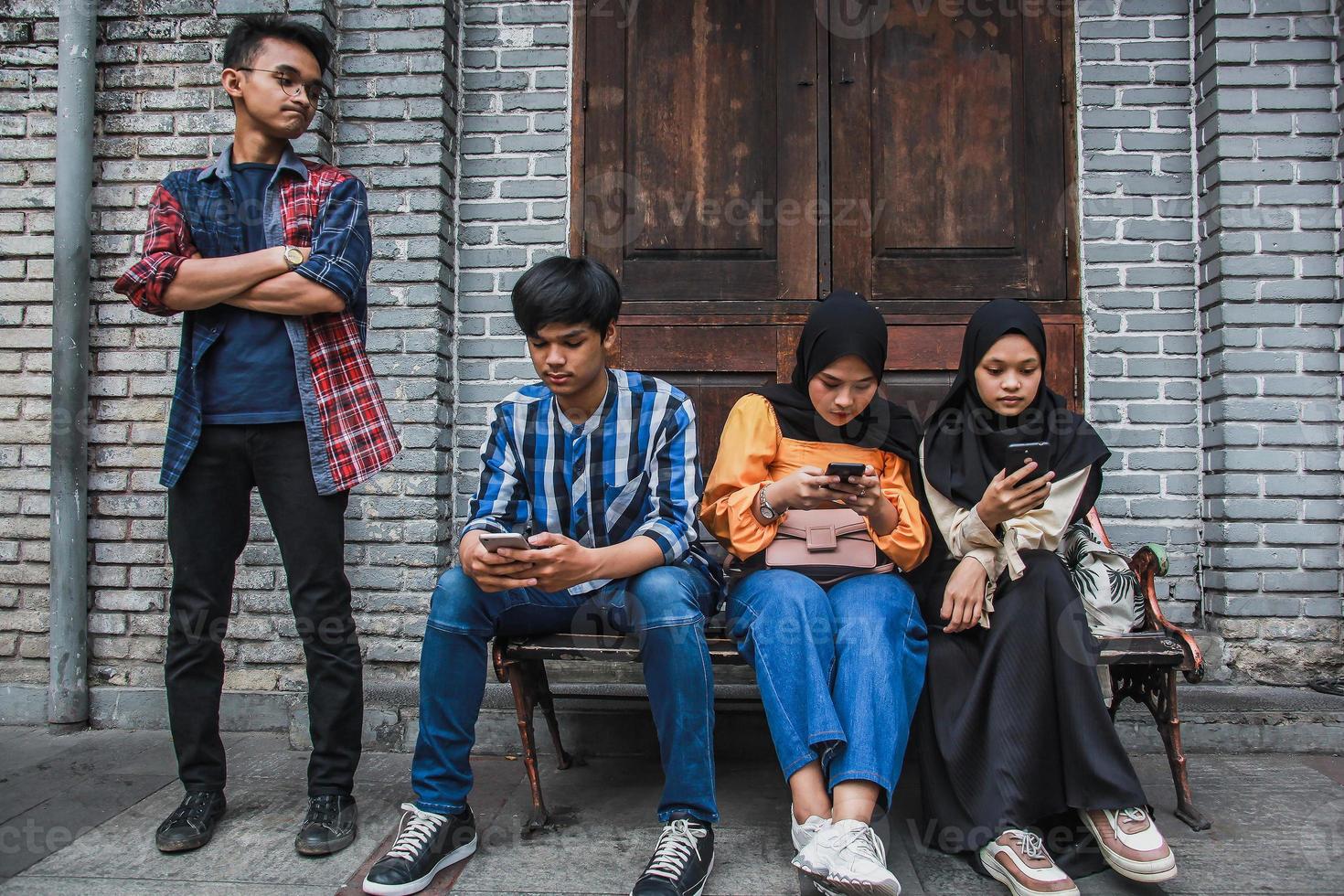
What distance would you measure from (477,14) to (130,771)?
3062 mm

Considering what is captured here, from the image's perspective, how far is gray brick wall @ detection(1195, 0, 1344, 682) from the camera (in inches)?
129

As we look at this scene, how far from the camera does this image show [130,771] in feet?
9.68

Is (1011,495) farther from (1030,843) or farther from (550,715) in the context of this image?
(550,715)

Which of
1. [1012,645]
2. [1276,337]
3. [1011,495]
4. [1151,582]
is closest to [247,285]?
[1011,495]

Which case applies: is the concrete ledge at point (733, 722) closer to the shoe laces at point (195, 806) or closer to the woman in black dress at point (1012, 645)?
the shoe laces at point (195, 806)

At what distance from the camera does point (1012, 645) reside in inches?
90.6

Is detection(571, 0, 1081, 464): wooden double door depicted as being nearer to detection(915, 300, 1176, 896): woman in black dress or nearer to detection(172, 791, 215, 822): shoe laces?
detection(915, 300, 1176, 896): woman in black dress

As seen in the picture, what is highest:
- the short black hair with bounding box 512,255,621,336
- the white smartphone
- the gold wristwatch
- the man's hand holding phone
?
the short black hair with bounding box 512,255,621,336

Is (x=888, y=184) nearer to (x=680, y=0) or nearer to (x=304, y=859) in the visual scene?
(x=680, y=0)

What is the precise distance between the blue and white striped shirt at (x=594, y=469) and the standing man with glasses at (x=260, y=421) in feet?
1.16

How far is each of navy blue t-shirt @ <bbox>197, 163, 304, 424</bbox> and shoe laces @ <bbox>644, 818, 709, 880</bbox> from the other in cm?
142

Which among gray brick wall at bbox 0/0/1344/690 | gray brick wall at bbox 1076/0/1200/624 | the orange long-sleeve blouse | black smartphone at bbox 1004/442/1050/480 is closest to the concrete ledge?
gray brick wall at bbox 0/0/1344/690

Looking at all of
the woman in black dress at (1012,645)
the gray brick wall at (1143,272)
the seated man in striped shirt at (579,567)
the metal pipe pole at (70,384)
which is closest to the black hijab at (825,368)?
the woman in black dress at (1012,645)

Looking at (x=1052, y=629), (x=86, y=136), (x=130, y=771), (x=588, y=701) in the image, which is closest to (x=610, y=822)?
(x=588, y=701)
